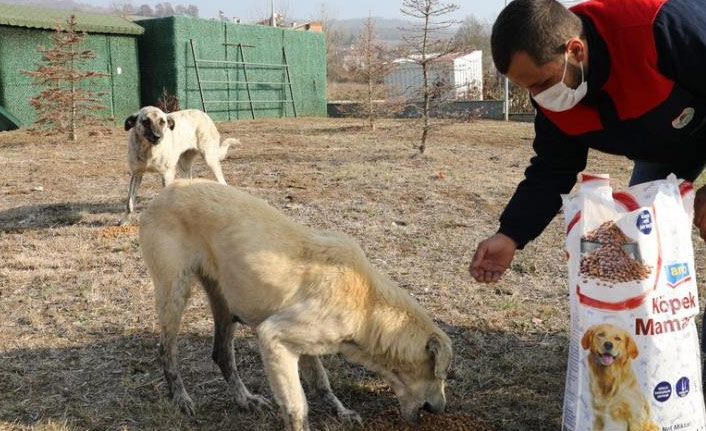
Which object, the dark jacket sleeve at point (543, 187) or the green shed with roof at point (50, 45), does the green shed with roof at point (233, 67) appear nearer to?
the green shed with roof at point (50, 45)

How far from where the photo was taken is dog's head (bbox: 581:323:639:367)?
101 inches

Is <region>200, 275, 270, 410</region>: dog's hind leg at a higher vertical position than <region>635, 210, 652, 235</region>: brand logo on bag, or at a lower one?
lower

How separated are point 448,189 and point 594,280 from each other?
7353 mm

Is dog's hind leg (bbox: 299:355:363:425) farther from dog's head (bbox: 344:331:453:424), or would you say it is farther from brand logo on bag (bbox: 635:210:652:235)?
brand logo on bag (bbox: 635:210:652:235)

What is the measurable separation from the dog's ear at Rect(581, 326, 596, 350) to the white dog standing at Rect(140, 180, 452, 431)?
83cm

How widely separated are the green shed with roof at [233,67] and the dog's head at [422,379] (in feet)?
61.8

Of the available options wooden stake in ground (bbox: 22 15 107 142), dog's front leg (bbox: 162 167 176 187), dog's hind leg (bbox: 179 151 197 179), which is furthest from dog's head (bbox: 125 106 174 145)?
wooden stake in ground (bbox: 22 15 107 142)

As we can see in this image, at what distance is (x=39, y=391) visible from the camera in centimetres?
395

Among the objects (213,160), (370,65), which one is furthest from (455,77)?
(213,160)

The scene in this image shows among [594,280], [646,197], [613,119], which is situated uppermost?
[613,119]

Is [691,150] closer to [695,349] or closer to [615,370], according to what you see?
[695,349]

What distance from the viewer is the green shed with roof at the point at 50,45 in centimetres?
Result: 1781

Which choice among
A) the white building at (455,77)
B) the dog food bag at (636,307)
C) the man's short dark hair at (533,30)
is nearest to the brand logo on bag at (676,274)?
the dog food bag at (636,307)

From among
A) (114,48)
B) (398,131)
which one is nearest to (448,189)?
(398,131)
